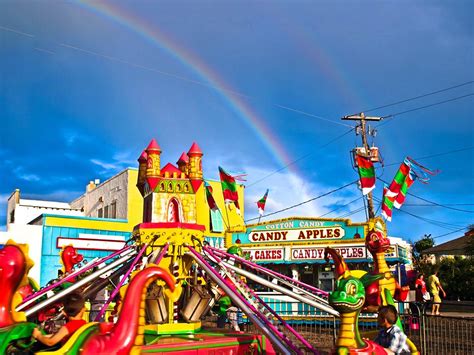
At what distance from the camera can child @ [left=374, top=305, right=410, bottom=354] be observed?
5.77 m

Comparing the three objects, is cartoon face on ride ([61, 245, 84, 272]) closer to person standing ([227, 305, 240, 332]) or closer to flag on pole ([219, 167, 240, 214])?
person standing ([227, 305, 240, 332])

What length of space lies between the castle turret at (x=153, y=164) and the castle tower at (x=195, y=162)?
62 centimetres

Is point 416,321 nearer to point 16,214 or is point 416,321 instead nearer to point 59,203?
point 16,214

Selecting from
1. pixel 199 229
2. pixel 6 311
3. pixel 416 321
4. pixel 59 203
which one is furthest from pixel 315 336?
pixel 59 203

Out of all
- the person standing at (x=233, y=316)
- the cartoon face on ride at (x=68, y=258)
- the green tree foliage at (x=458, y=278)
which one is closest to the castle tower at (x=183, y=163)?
the cartoon face on ride at (x=68, y=258)

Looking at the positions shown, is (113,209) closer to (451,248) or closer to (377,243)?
(377,243)

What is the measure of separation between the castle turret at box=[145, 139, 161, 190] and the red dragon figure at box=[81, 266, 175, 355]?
3733mm

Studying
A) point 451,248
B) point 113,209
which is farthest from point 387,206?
point 451,248

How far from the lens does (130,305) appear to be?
514 centimetres

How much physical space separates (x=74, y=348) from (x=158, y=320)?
3.14 metres

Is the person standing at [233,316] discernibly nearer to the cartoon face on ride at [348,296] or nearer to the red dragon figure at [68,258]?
the red dragon figure at [68,258]

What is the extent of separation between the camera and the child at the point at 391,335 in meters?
5.77

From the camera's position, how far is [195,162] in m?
9.41

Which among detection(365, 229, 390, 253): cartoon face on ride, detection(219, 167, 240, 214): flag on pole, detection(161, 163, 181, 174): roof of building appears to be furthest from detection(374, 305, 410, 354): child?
detection(219, 167, 240, 214): flag on pole
